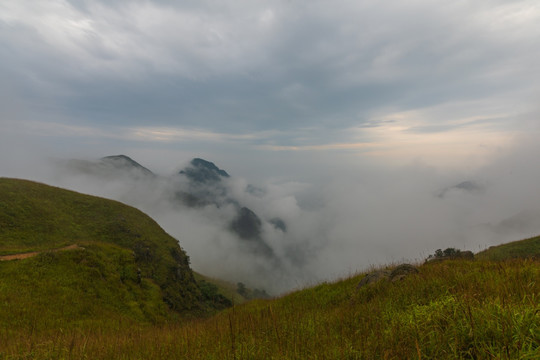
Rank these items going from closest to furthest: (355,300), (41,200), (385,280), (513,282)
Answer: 1. (513,282)
2. (355,300)
3. (385,280)
4. (41,200)

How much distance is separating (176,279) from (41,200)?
28706 millimetres

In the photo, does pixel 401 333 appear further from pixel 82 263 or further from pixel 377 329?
pixel 82 263

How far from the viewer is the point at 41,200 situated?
1759 inches

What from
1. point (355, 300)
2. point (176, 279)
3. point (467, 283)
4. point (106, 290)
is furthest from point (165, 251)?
point (467, 283)

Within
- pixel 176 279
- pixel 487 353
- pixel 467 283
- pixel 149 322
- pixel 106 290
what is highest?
pixel 487 353

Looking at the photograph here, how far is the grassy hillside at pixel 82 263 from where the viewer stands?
20.2 meters

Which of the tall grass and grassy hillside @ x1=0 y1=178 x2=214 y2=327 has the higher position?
the tall grass

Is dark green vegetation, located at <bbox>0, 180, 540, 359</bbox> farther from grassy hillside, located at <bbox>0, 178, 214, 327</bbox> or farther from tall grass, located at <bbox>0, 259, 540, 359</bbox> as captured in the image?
grassy hillside, located at <bbox>0, 178, 214, 327</bbox>

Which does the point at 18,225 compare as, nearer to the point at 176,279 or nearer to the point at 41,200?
the point at 41,200

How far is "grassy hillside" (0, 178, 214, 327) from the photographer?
20234 millimetres

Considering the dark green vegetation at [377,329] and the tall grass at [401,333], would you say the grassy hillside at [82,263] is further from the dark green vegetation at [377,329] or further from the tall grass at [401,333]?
the tall grass at [401,333]

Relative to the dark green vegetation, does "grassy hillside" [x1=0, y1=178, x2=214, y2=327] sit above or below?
below

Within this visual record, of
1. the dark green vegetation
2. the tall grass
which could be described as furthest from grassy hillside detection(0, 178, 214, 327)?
the tall grass

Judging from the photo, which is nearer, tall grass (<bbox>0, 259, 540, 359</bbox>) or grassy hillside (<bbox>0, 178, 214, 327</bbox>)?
tall grass (<bbox>0, 259, 540, 359</bbox>)
